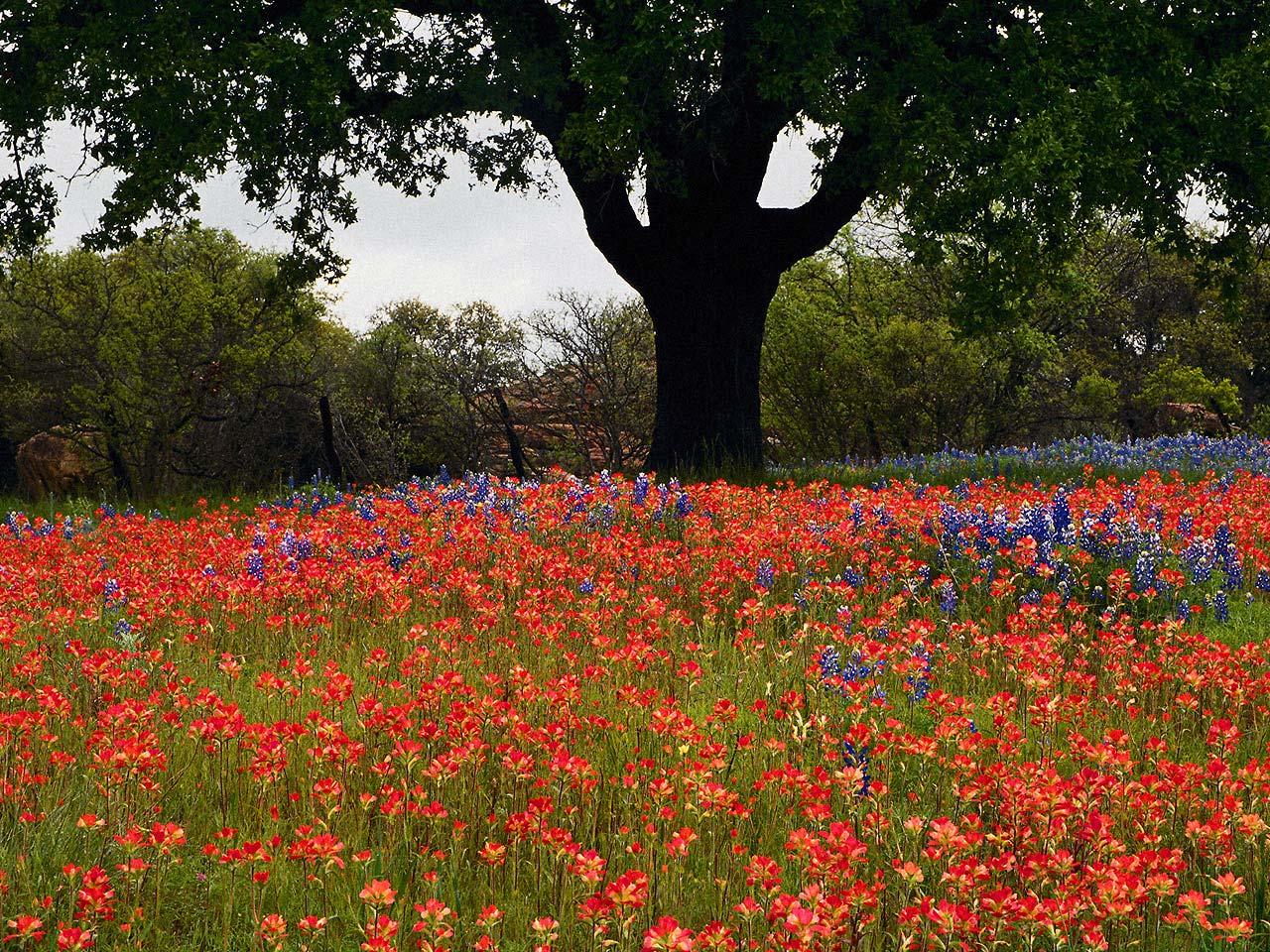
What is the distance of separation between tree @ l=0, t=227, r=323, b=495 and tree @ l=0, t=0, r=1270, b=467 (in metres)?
13.4

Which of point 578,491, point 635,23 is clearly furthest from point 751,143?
point 578,491

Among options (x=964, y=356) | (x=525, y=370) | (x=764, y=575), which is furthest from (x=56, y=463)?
(x=764, y=575)

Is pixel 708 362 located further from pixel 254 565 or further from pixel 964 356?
pixel 964 356

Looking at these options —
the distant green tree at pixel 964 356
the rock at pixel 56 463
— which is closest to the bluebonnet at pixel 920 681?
the distant green tree at pixel 964 356

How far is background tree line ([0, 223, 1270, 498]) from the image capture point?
83.6 feet

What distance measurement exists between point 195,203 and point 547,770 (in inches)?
580

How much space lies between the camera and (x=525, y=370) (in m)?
24.8

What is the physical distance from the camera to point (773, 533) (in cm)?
836

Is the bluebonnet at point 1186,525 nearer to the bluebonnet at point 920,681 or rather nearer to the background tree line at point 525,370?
the bluebonnet at point 920,681

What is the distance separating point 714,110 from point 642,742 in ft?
39.3

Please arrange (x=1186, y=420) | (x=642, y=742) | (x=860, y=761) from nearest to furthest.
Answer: (x=860, y=761) → (x=642, y=742) → (x=1186, y=420)

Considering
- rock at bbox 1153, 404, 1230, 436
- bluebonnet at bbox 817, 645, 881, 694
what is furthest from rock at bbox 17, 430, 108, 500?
rock at bbox 1153, 404, 1230, 436

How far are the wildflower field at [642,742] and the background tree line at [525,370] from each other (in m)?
14.8

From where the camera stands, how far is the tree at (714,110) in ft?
42.0
